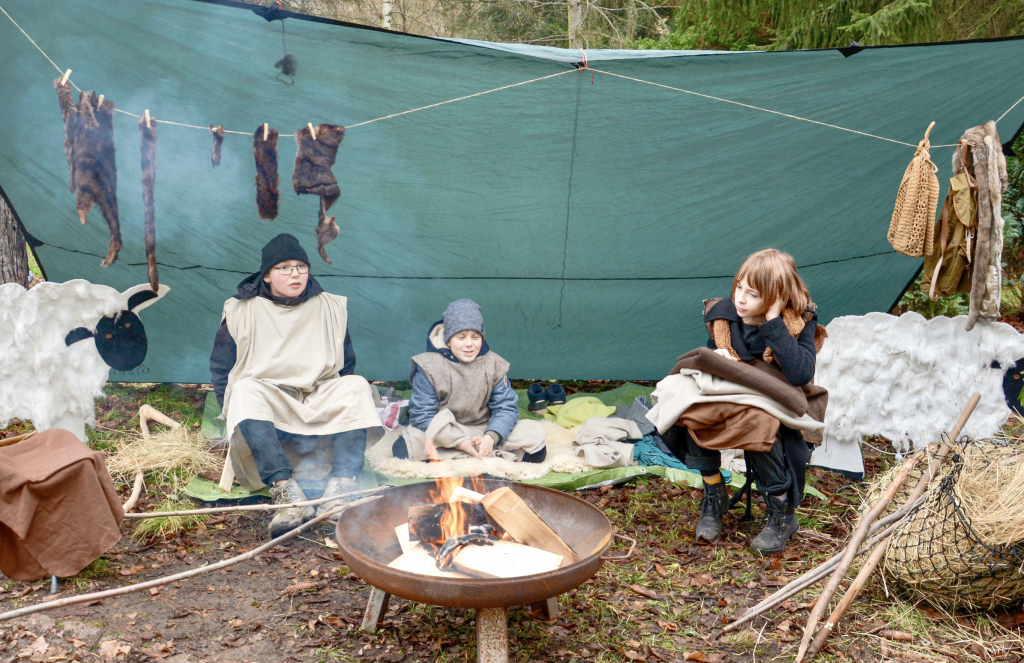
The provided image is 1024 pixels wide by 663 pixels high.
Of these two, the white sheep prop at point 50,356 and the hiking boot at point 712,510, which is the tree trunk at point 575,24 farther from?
the hiking boot at point 712,510

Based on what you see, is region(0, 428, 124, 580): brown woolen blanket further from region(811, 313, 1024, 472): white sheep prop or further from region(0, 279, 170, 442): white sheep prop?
region(811, 313, 1024, 472): white sheep prop

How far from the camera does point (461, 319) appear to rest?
363cm

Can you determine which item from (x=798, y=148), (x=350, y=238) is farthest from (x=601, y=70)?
(x=350, y=238)

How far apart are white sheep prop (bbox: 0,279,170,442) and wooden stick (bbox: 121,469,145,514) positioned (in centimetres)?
50

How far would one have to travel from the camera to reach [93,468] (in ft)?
8.75

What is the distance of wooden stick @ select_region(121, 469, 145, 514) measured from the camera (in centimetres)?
316

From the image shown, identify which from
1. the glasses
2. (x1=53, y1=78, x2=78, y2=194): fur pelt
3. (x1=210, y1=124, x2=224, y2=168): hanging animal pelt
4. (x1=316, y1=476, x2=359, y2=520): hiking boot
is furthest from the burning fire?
(x1=53, y1=78, x2=78, y2=194): fur pelt

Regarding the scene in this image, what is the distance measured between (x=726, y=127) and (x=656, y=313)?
1.27 metres

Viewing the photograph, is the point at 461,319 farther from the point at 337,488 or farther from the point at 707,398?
the point at 707,398

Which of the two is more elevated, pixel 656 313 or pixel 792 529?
pixel 656 313

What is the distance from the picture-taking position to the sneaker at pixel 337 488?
317 centimetres

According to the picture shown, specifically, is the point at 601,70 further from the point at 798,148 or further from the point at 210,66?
the point at 210,66

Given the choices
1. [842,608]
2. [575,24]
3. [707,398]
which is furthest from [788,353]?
[575,24]

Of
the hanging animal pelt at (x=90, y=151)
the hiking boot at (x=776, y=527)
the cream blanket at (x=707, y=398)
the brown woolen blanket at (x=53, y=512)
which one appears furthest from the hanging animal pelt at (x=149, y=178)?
the hiking boot at (x=776, y=527)
